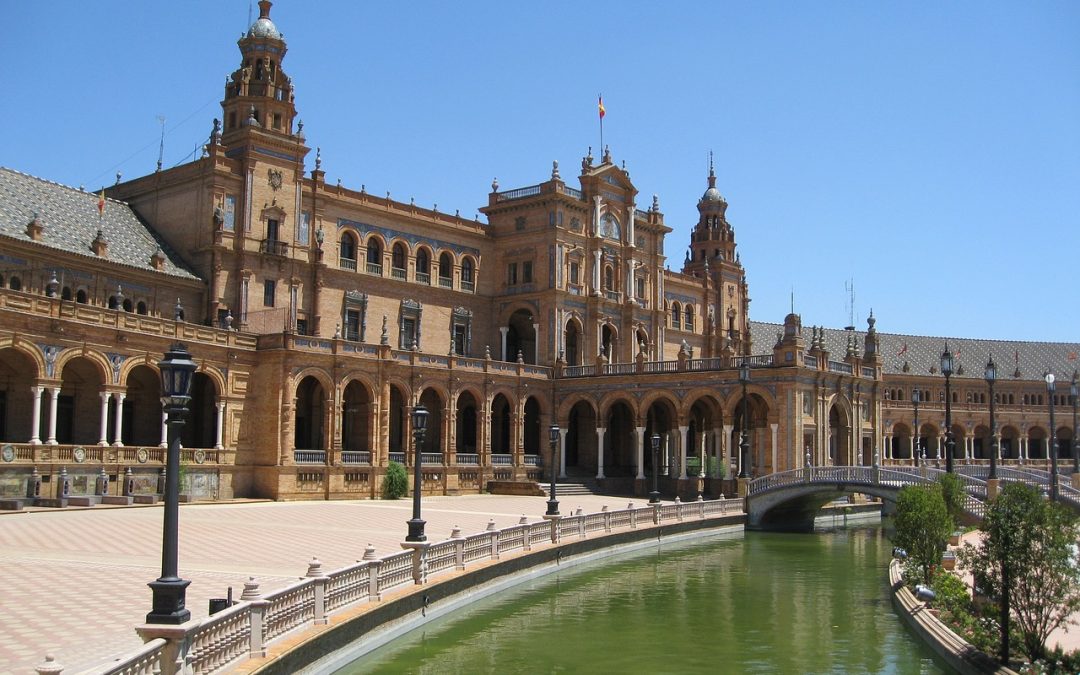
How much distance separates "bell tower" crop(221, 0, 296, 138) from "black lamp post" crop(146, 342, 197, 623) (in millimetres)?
40549

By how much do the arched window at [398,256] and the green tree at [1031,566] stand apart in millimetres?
45052

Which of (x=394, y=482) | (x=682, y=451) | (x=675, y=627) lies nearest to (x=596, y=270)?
(x=682, y=451)

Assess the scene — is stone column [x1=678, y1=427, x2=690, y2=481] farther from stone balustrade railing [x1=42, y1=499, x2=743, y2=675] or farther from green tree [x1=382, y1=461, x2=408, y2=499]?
stone balustrade railing [x1=42, y1=499, x2=743, y2=675]

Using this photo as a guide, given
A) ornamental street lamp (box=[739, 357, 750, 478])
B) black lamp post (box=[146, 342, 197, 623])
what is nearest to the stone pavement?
black lamp post (box=[146, 342, 197, 623])

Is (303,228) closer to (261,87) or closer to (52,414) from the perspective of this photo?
(261,87)

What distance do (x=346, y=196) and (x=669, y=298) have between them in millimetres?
27962

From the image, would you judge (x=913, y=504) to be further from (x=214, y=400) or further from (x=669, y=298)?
(x=669, y=298)

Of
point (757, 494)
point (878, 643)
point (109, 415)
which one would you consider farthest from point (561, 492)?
point (878, 643)

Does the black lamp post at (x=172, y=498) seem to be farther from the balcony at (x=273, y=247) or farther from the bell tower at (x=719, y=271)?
the bell tower at (x=719, y=271)

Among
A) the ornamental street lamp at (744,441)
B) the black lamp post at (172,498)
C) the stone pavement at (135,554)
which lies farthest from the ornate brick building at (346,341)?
the black lamp post at (172,498)

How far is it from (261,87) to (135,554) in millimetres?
32371

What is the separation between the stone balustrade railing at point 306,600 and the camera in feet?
37.3

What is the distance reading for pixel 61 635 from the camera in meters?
14.6

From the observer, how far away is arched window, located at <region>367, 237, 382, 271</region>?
5666 cm
